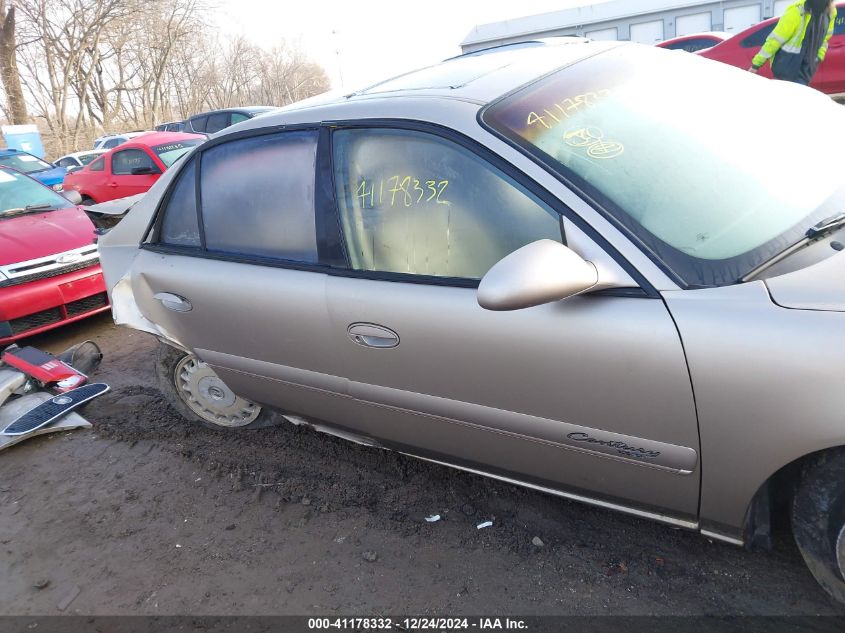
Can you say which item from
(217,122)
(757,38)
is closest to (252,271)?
(757,38)

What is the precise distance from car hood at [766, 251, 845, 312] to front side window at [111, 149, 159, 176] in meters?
9.06

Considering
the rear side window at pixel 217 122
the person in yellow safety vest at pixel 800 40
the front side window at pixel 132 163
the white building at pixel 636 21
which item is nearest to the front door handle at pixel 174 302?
the person in yellow safety vest at pixel 800 40

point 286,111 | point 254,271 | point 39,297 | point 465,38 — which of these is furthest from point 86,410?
point 465,38

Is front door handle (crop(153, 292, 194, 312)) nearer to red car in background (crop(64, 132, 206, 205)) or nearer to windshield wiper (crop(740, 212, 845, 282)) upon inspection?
windshield wiper (crop(740, 212, 845, 282))

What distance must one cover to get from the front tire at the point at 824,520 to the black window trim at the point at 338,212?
0.65 meters

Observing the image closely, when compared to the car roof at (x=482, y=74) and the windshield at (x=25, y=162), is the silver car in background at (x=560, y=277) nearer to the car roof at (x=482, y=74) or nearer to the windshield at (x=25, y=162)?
the car roof at (x=482, y=74)

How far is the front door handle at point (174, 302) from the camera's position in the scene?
9.47 ft

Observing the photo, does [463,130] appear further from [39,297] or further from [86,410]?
[39,297]

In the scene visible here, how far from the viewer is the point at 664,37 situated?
26.9m

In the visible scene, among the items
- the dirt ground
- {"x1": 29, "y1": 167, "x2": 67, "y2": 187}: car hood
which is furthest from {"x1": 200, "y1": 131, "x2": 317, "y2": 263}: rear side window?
{"x1": 29, "y1": 167, "x2": 67, "y2": 187}: car hood

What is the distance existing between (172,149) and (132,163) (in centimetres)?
86

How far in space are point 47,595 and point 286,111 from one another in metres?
2.20

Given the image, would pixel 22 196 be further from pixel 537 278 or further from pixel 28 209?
pixel 537 278

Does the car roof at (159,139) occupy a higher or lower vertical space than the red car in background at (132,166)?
higher
